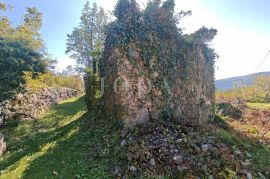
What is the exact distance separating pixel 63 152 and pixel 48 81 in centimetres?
1368

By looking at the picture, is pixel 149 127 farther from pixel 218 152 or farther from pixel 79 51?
pixel 79 51

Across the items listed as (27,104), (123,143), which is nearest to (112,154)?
(123,143)

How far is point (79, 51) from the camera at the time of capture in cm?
2998

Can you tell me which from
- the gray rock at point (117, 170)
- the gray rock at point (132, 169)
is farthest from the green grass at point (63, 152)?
the gray rock at point (132, 169)

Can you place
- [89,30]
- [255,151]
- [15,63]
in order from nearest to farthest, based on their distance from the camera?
[255,151], [15,63], [89,30]

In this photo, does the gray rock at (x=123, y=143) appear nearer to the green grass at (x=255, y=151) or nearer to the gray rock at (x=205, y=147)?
the gray rock at (x=205, y=147)

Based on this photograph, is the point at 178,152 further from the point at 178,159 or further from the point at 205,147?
the point at 205,147

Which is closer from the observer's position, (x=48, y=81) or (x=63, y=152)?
(x=63, y=152)

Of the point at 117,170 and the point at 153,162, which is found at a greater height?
the point at 153,162

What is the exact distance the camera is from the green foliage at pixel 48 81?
13.4m

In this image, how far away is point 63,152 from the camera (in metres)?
7.50

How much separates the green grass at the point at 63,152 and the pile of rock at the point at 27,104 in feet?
3.56

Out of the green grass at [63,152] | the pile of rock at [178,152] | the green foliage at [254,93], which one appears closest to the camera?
the pile of rock at [178,152]

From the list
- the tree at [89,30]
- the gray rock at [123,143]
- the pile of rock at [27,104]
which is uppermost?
the tree at [89,30]
